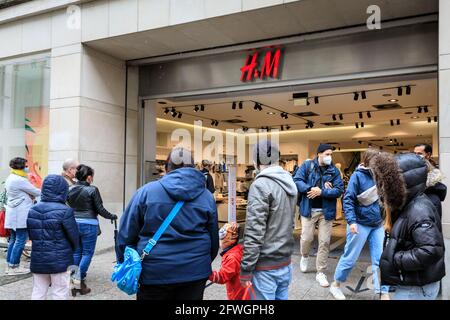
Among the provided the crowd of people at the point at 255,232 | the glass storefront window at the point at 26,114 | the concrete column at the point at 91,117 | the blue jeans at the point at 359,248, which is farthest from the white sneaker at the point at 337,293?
the glass storefront window at the point at 26,114

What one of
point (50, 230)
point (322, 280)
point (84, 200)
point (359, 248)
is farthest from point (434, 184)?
point (84, 200)

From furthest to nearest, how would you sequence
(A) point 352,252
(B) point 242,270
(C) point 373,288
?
(C) point 373,288 → (A) point 352,252 → (B) point 242,270

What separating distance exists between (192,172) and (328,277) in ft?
12.1

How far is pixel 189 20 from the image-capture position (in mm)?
6352

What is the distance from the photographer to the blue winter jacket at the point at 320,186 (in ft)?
17.8

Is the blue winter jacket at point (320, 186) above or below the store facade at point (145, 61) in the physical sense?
below

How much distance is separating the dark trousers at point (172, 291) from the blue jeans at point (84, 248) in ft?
7.89

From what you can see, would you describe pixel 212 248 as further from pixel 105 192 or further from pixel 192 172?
pixel 105 192

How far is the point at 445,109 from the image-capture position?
476 centimetres

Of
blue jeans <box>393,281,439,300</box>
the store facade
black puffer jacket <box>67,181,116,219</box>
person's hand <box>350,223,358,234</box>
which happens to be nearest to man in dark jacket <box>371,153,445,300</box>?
blue jeans <box>393,281,439,300</box>

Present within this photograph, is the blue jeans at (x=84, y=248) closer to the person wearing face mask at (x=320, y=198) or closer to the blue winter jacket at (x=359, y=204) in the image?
the person wearing face mask at (x=320, y=198)

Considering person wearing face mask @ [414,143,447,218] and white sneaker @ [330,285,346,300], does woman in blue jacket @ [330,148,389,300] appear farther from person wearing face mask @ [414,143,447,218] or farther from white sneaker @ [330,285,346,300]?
person wearing face mask @ [414,143,447,218]

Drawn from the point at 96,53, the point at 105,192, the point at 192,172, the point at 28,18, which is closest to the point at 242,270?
the point at 192,172

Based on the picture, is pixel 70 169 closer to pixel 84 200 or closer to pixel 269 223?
pixel 84 200
